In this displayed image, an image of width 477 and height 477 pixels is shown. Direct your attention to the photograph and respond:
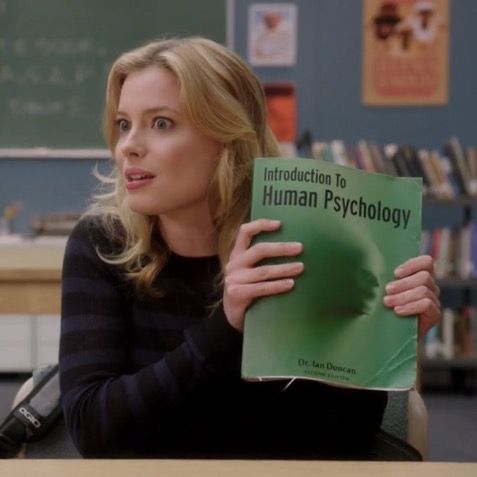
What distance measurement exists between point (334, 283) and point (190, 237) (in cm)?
42

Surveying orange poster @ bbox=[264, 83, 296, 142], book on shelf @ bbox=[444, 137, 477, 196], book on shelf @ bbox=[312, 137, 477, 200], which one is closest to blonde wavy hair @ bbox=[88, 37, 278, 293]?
book on shelf @ bbox=[312, 137, 477, 200]

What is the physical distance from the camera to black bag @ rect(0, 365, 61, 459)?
1326mm

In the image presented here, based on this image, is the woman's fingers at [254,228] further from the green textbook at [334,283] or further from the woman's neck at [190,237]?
the woman's neck at [190,237]

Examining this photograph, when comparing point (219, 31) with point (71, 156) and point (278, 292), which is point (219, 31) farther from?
point (278, 292)

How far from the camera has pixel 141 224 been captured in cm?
139

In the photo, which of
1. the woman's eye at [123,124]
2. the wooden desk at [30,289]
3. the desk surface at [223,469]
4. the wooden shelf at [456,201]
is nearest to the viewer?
the desk surface at [223,469]

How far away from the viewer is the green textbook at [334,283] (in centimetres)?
100

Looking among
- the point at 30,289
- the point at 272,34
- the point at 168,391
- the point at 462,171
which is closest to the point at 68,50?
the point at 272,34

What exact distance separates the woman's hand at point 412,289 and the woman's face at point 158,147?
373 mm

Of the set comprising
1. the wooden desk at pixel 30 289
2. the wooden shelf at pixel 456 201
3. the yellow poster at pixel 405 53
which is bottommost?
the wooden desk at pixel 30 289

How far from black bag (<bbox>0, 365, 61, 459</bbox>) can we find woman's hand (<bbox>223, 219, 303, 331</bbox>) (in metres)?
0.42

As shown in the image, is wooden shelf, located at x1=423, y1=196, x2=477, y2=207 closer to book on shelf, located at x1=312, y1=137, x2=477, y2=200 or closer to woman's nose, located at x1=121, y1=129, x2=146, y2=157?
book on shelf, located at x1=312, y1=137, x2=477, y2=200

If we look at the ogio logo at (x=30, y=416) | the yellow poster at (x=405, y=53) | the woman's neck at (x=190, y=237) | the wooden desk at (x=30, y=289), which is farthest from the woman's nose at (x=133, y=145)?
the yellow poster at (x=405, y=53)

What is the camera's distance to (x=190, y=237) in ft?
4.60
